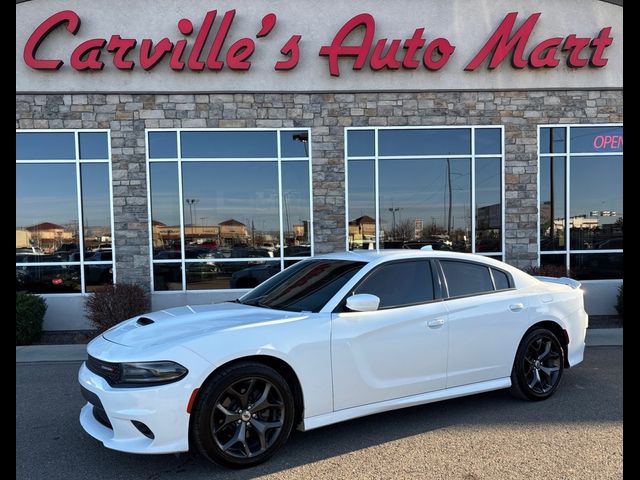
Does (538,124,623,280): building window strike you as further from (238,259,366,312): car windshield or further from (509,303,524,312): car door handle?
(238,259,366,312): car windshield

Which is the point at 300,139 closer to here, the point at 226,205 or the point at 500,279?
the point at 226,205

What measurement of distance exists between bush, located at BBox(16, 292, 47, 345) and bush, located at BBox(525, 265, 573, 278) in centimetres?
939

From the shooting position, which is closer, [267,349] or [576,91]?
[267,349]

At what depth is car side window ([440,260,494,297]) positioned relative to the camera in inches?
180

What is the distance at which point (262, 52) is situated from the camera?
937 cm

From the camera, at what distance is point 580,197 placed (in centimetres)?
1002

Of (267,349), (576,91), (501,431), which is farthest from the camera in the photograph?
(576,91)

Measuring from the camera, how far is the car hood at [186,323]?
141 inches

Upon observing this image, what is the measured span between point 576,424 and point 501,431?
2.47 feet

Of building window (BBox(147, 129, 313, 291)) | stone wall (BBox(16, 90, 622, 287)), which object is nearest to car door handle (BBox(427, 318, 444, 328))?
stone wall (BBox(16, 90, 622, 287))
